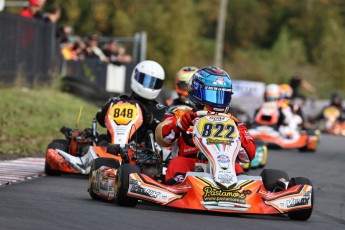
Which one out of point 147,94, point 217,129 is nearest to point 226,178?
point 217,129

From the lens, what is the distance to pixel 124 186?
9.26 metres

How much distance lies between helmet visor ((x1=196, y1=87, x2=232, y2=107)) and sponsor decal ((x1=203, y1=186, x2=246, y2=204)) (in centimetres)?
105

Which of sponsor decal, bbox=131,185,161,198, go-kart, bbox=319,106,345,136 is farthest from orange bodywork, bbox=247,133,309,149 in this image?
sponsor decal, bbox=131,185,161,198

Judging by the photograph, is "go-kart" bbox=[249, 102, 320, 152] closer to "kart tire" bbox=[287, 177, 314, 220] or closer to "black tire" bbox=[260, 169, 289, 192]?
"black tire" bbox=[260, 169, 289, 192]

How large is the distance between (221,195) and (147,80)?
4263mm

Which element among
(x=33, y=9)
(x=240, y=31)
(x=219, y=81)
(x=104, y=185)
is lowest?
(x=240, y=31)

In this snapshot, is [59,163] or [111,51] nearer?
[59,163]

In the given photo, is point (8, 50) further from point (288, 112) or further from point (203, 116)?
point (203, 116)

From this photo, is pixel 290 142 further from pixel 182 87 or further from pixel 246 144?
pixel 246 144

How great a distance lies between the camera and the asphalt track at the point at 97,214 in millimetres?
8023

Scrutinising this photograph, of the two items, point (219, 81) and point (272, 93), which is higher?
point (219, 81)

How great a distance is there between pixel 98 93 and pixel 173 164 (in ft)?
45.3

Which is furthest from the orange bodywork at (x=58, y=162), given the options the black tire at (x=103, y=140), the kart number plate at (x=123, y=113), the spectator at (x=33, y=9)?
the spectator at (x=33, y=9)

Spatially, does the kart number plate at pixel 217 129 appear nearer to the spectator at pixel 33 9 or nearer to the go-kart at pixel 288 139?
the spectator at pixel 33 9
